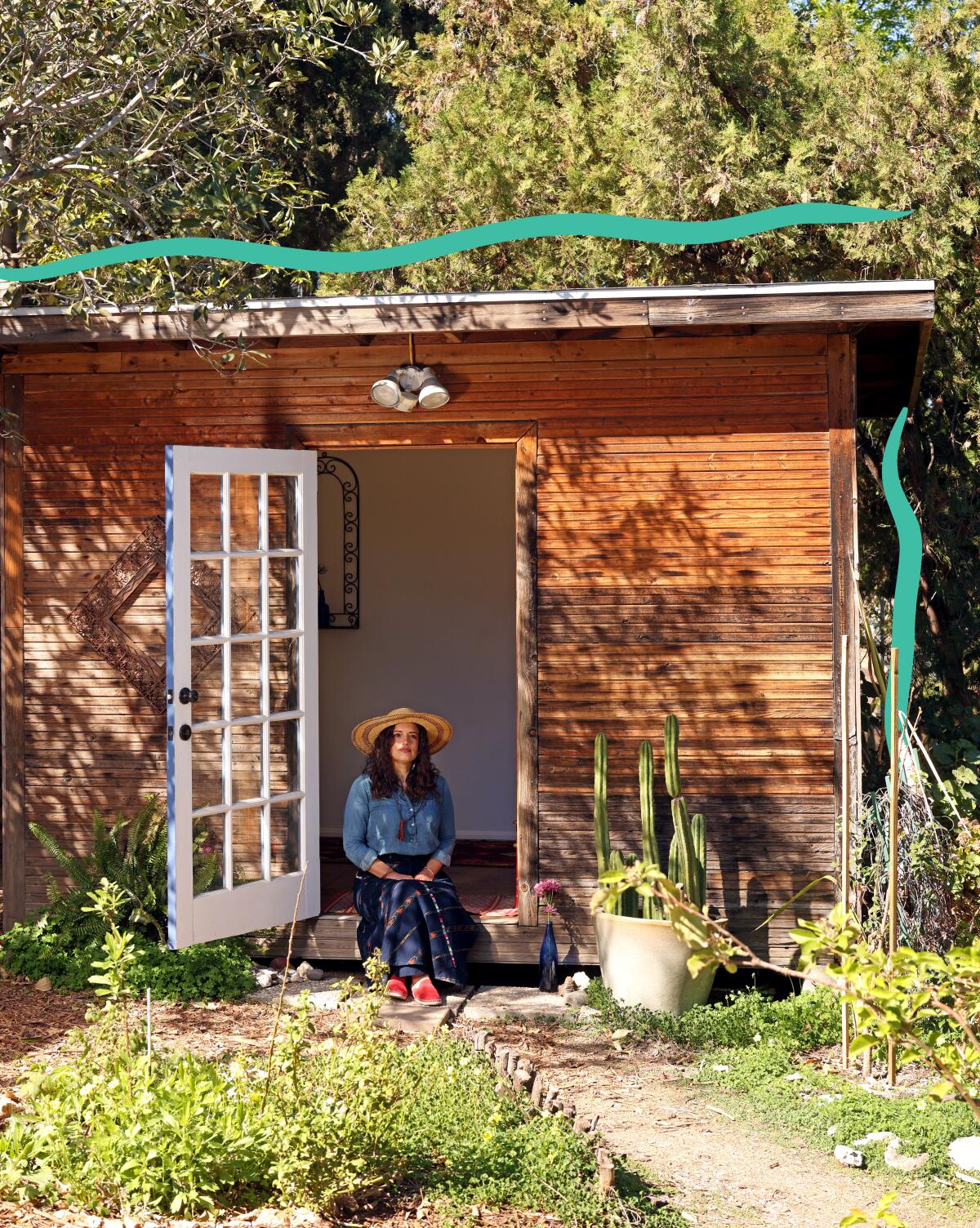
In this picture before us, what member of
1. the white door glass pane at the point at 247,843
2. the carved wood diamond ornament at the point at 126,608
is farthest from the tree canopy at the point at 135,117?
the white door glass pane at the point at 247,843

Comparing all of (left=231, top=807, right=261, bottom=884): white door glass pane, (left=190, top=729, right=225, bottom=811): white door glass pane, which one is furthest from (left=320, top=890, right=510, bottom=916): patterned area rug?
(left=190, top=729, right=225, bottom=811): white door glass pane

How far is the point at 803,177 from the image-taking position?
36.7 feet

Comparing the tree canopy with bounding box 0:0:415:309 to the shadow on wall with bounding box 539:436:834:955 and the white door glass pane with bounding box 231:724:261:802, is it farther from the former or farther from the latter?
the shadow on wall with bounding box 539:436:834:955

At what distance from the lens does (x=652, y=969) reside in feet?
19.2

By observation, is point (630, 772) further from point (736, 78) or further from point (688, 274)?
point (736, 78)

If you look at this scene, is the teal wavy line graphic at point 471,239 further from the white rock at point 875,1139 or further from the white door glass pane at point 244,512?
the white rock at point 875,1139

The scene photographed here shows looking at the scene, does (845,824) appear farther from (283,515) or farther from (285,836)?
(283,515)

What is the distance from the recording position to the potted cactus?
19.1ft

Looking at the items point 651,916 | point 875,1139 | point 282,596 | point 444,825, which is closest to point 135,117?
point 282,596

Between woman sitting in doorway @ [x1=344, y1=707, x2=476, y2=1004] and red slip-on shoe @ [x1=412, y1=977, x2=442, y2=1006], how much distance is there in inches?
0.6

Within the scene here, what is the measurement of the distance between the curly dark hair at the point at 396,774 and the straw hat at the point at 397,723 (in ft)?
0.19

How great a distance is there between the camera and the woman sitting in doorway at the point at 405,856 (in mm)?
6156

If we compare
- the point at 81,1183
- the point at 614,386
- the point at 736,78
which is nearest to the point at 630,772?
the point at 614,386

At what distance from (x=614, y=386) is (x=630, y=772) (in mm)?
1768
